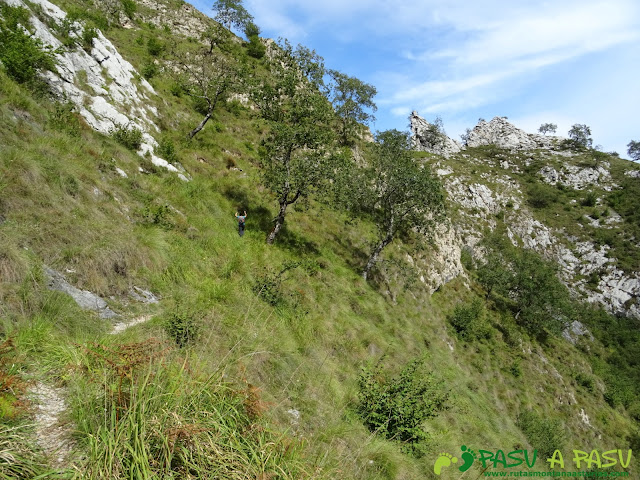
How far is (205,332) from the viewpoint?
6809 millimetres

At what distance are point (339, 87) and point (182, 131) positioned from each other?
29627mm

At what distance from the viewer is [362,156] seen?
127 feet

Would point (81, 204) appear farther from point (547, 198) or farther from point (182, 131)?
point (547, 198)

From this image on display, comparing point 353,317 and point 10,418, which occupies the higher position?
point 10,418

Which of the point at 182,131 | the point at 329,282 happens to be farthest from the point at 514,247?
the point at 182,131

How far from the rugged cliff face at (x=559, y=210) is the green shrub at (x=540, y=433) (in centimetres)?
2567

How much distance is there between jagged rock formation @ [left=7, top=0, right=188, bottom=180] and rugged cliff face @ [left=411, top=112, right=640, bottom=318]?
132 ft

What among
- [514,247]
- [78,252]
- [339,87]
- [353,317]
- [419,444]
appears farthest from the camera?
[514,247]

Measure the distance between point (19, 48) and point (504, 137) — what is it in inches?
4703

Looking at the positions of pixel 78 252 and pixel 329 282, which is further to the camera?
pixel 329 282

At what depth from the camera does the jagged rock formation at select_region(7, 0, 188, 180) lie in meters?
14.5

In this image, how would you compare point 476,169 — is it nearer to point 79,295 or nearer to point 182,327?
point 182,327

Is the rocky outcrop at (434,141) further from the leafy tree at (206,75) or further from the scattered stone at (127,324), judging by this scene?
the scattered stone at (127,324)

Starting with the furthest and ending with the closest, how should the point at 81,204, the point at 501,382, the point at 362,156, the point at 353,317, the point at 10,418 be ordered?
1. the point at 362,156
2. the point at 501,382
3. the point at 353,317
4. the point at 81,204
5. the point at 10,418
